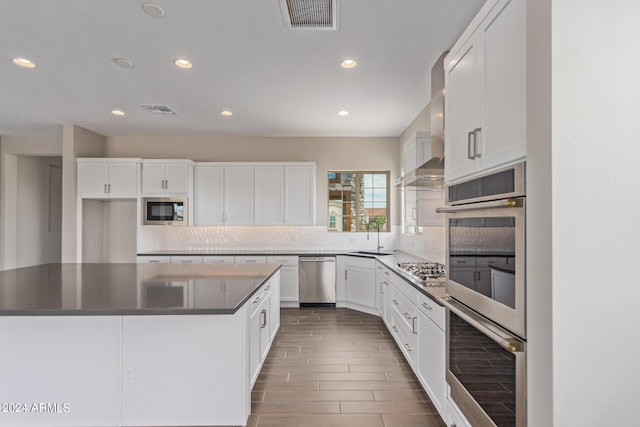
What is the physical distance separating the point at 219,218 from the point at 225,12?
3731 mm

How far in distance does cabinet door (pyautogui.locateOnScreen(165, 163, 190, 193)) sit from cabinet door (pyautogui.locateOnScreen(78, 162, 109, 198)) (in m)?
0.94

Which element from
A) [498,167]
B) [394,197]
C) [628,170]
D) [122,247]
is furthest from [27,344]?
[394,197]

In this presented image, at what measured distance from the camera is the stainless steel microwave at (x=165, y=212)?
5.50 metres

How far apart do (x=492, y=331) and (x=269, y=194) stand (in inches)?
182

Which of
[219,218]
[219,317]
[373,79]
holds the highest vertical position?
[373,79]

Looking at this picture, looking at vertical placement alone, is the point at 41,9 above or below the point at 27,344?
above

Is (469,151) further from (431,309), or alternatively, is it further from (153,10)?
(153,10)

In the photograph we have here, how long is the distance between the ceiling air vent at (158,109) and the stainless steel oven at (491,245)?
3.93 metres

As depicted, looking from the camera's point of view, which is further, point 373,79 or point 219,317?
point 373,79

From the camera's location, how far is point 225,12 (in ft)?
7.88

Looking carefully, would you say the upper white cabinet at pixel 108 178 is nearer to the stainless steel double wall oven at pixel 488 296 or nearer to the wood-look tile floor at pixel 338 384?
the wood-look tile floor at pixel 338 384

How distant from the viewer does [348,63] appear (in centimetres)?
320

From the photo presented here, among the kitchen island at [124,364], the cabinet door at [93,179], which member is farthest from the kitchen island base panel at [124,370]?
the cabinet door at [93,179]

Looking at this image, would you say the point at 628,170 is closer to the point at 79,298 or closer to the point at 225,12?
the point at 225,12
